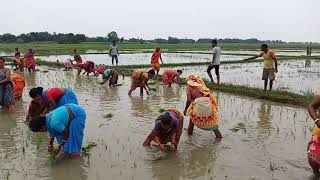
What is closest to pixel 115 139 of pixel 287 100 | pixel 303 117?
pixel 303 117

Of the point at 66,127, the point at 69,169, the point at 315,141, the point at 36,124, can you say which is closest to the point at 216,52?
the point at 66,127

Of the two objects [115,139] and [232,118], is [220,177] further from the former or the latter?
[232,118]

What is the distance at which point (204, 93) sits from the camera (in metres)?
6.96

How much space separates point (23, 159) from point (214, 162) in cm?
274

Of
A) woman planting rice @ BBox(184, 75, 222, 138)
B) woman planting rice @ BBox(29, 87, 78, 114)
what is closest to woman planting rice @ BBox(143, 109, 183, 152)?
woman planting rice @ BBox(184, 75, 222, 138)

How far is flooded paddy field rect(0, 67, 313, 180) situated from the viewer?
213 inches

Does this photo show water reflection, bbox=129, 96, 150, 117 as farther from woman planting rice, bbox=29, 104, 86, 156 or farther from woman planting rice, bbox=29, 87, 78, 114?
woman planting rice, bbox=29, 104, 86, 156

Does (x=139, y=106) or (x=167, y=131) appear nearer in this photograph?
(x=167, y=131)

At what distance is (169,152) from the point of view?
6266mm

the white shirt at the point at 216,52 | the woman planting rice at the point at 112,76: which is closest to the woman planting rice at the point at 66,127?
the woman planting rice at the point at 112,76

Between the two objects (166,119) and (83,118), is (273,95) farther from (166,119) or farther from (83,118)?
(83,118)

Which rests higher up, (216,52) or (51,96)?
(216,52)

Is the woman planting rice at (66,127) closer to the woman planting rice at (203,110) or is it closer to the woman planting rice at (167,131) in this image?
the woman planting rice at (167,131)

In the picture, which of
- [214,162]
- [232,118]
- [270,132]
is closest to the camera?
[214,162]
